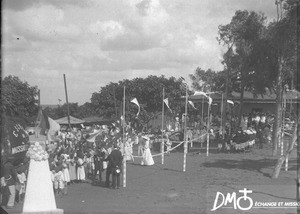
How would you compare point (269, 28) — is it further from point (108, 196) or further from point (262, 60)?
point (108, 196)

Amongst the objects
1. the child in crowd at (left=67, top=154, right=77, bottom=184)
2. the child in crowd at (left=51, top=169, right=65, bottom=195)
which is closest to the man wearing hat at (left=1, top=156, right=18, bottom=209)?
the child in crowd at (left=51, top=169, right=65, bottom=195)

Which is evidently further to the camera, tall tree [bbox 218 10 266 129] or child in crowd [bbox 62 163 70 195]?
tall tree [bbox 218 10 266 129]

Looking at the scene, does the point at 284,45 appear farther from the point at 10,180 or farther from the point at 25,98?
the point at 25,98

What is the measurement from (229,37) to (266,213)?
45.3ft

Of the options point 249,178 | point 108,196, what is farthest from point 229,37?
point 108,196

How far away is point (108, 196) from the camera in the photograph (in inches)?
558

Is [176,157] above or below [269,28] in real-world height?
below

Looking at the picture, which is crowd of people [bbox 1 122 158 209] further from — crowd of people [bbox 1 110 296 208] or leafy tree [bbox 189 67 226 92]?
leafy tree [bbox 189 67 226 92]

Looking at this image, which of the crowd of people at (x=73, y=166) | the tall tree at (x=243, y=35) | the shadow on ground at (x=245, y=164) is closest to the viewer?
the crowd of people at (x=73, y=166)

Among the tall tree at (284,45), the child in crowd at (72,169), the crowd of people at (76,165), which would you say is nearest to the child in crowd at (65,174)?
the crowd of people at (76,165)

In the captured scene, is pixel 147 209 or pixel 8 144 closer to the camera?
pixel 147 209
